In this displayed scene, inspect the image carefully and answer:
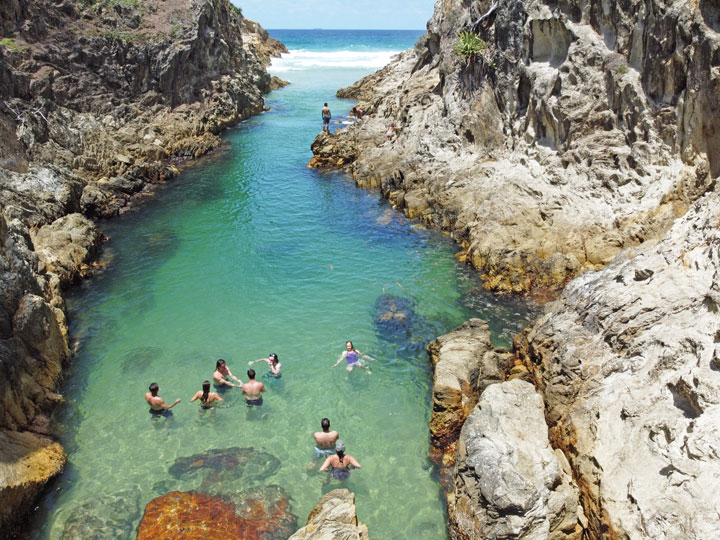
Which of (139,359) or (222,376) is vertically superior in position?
(222,376)

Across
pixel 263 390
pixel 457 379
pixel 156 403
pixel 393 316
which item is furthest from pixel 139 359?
pixel 457 379

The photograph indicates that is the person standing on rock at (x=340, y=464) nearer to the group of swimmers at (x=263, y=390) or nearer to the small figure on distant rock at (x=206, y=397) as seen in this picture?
the group of swimmers at (x=263, y=390)

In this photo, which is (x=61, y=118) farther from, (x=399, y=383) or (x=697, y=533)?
(x=697, y=533)

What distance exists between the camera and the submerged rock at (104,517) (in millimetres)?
10344

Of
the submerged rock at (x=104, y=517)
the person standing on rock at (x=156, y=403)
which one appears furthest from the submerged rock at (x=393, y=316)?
the submerged rock at (x=104, y=517)

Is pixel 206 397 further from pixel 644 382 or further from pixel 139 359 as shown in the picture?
pixel 644 382

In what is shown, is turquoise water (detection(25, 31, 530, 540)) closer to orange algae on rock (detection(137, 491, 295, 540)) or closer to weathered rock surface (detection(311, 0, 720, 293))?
orange algae on rock (detection(137, 491, 295, 540))

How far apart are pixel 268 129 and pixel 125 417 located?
1394 inches

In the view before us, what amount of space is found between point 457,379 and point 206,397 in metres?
6.80

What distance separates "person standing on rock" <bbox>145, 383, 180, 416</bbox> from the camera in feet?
44.0

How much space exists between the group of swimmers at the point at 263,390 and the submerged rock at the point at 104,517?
2.72 meters

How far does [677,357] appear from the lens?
9.52 meters

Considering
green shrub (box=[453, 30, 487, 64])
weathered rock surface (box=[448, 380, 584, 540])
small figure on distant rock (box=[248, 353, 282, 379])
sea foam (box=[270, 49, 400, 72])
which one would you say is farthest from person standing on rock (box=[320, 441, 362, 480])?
sea foam (box=[270, 49, 400, 72])

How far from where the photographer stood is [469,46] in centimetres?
2514
